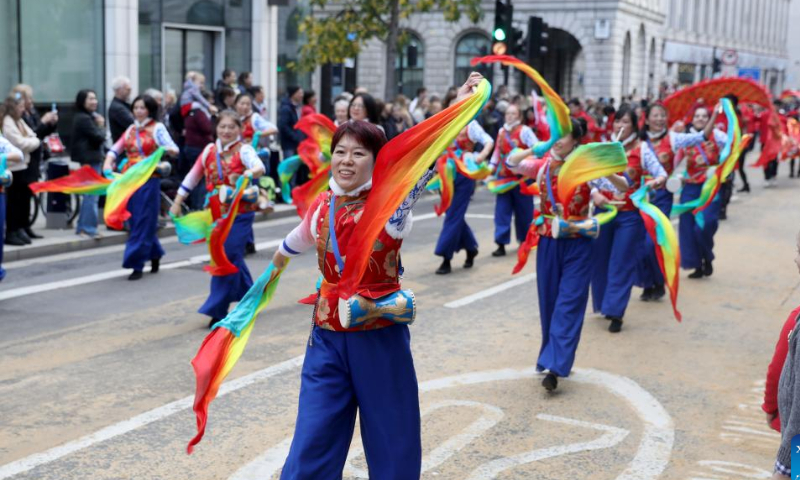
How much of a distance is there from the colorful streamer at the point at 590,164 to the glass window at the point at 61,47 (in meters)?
13.8

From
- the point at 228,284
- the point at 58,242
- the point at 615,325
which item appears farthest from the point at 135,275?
the point at 615,325

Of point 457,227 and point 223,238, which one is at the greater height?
point 223,238

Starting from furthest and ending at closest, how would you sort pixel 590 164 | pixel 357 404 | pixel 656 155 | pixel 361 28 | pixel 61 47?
pixel 361 28, pixel 61 47, pixel 656 155, pixel 590 164, pixel 357 404

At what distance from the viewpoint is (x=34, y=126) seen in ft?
41.8

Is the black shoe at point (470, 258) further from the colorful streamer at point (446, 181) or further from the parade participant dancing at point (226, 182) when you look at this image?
the parade participant dancing at point (226, 182)

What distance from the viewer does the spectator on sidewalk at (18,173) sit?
11.2 meters

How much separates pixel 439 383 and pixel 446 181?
4.69 m

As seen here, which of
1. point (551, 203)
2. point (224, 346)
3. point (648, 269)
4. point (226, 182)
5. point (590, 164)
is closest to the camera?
point (224, 346)

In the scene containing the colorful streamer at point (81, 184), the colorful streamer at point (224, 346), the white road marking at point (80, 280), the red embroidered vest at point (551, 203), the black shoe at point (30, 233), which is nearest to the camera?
the colorful streamer at point (224, 346)

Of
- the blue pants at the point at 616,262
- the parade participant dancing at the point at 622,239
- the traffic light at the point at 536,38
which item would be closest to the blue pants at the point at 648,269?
the blue pants at the point at 616,262

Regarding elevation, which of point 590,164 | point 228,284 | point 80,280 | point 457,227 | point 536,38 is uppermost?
point 536,38

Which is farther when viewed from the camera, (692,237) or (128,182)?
Answer: (692,237)

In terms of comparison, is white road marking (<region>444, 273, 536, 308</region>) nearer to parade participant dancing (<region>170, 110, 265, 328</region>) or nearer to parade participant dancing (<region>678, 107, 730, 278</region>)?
parade participant dancing (<region>678, 107, 730, 278</region>)

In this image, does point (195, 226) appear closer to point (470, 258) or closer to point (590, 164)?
point (590, 164)
